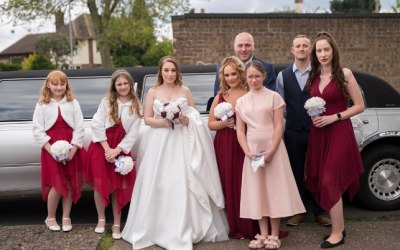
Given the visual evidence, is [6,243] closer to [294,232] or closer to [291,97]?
[294,232]

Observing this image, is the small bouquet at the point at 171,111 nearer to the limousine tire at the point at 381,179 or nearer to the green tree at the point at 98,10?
the limousine tire at the point at 381,179

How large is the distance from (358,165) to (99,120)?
239cm

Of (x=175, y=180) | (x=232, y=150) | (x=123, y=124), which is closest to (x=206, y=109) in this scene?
(x=232, y=150)

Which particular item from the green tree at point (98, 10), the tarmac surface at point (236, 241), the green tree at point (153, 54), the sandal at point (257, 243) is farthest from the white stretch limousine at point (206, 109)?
the green tree at point (153, 54)

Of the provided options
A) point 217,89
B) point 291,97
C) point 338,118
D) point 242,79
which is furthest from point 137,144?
point 338,118

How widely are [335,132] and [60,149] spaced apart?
248 cm

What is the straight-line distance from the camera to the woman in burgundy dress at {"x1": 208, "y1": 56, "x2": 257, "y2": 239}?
4.49 metres

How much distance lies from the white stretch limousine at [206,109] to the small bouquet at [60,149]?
576 mm

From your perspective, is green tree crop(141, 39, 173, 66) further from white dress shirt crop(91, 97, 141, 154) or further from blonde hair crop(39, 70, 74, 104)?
white dress shirt crop(91, 97, 141, 154)

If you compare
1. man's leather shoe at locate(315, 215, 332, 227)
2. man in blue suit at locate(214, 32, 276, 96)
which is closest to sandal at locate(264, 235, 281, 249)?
man's leather shoe at locate(315, 215, 332, 227)

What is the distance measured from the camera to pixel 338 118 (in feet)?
14.0

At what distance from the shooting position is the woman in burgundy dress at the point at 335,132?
4.26 m

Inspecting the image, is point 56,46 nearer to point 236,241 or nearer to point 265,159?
point 236,241

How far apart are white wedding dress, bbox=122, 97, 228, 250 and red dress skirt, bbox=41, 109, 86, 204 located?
722mm
